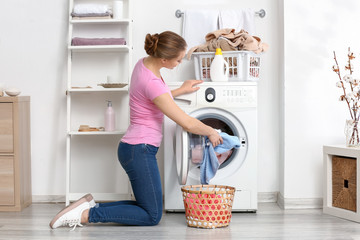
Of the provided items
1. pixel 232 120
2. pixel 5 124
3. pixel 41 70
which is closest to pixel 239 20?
pixel 232 120

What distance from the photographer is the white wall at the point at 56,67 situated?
12.5ft

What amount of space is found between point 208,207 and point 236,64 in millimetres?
1002

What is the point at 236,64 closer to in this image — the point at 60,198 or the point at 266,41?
the point at 266,41

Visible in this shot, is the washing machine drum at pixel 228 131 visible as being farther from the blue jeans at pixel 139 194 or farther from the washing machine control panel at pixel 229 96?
the blue jeans at pixel 139 194

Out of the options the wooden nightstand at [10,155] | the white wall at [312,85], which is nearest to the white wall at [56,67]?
the white wall at [312,85]

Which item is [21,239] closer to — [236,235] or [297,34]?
[236,235]

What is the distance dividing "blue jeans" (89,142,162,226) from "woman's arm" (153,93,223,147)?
24 centimetres

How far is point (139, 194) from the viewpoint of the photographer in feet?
9.59

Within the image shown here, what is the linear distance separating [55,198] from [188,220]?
1320mm

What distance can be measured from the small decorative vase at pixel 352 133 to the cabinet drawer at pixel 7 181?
7.31ft

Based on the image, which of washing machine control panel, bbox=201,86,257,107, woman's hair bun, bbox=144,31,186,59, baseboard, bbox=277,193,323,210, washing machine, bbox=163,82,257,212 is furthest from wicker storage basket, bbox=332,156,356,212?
woman's hair bun, bbox=144,31,186,59

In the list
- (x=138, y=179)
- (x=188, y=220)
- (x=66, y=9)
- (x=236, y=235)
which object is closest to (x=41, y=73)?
(x=66, y=9)

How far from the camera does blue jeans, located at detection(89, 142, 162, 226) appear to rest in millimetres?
2891

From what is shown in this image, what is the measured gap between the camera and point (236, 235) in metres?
2.75
